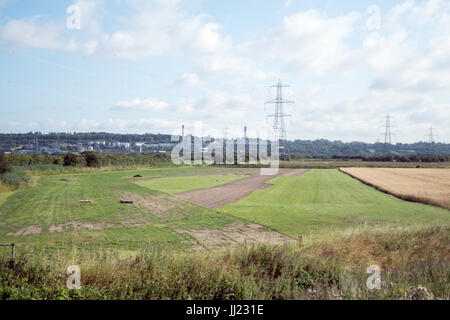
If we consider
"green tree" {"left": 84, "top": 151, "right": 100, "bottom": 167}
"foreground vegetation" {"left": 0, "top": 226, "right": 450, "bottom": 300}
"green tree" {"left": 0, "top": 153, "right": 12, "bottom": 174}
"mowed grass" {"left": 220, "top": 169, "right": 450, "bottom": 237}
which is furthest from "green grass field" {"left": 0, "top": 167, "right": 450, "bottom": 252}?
"green tree" {"left": 84, "top": 151, "right": 100, "bottom": 167}

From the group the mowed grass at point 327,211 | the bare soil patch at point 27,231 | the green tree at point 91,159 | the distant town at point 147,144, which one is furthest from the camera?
the distant town at point 147,144

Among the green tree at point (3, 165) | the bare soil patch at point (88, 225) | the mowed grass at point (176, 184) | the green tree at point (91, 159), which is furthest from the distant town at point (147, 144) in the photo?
the bare soil patch at point (88, 225)

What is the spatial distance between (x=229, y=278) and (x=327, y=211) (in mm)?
19039

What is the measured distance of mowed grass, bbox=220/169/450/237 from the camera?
63.5ft

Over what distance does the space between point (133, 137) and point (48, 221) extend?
169 m

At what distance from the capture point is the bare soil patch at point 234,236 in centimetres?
1509

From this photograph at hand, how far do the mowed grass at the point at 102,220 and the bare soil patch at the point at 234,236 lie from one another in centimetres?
61

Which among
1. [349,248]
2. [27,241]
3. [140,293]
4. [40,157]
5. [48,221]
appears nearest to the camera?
[140,293]

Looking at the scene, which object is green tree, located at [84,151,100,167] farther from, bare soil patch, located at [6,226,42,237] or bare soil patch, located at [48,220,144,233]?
bare soil patch, located at [6,226,42,237]

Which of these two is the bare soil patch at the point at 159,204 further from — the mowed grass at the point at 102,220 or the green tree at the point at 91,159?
the green tree at the point at 91,159

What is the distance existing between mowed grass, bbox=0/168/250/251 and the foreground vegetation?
245 inches

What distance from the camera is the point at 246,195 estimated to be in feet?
112
